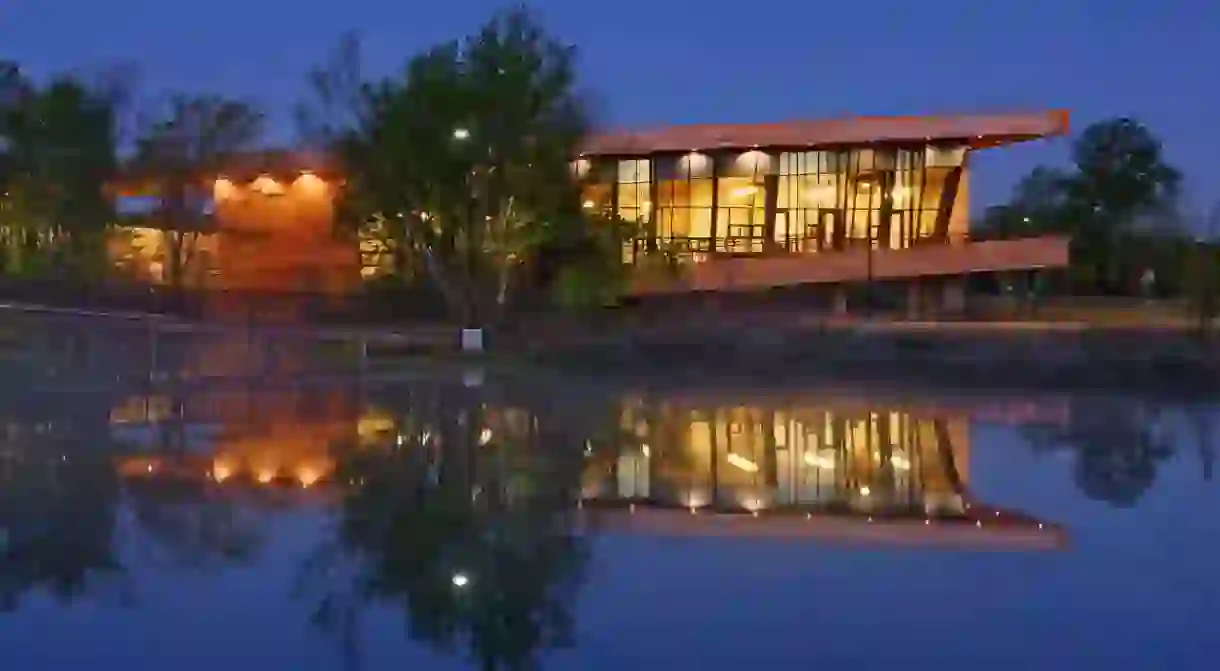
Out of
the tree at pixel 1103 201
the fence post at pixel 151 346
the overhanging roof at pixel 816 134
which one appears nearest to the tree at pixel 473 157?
the fence post at pixel 151 346

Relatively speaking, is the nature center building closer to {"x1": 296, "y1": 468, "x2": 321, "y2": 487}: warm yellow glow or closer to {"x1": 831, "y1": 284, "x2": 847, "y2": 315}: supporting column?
{"x1": 831, "y1": 284, "x2": 847, "y2": 315}: supporting column

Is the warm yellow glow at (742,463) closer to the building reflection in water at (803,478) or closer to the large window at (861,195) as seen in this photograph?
the building reflection in water at (803,478)

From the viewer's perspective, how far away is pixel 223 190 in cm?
5794

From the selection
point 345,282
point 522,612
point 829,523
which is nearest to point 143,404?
point 829,523

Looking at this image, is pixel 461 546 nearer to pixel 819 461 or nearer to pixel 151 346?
pixel 819 461

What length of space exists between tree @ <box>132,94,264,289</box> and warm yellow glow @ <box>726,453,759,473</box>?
3866cm

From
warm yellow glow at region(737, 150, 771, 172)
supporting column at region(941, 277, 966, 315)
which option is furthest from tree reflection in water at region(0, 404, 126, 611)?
supporting column at region(941, 277, 966, 315)

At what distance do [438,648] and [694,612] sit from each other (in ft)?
5.59

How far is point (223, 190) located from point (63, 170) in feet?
22.1

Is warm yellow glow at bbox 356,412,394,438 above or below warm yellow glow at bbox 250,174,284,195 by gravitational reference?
below

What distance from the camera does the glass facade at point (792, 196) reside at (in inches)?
2391

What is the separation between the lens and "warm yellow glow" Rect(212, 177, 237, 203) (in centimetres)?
5613

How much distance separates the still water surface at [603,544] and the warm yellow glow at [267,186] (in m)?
39.4

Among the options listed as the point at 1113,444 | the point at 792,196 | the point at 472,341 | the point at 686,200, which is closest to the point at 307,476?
the point at 1113,444
